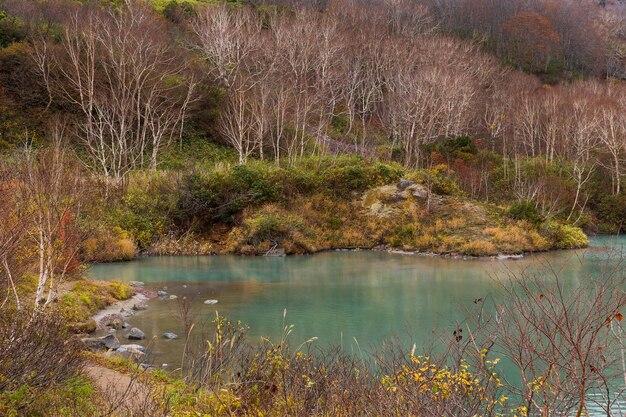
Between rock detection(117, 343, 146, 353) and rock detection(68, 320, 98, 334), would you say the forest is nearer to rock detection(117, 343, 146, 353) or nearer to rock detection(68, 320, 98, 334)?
rock detection(68, 320, 98, 334)

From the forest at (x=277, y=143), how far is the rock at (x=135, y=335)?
143 cm

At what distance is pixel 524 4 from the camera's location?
290 ft

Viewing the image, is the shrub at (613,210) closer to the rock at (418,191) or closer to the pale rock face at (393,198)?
the rock at (418,191)

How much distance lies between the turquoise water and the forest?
1859mm

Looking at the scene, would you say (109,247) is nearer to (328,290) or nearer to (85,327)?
(328,290)

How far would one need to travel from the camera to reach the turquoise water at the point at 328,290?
13336 mm

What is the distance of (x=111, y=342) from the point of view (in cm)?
1173

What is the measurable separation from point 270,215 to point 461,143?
17.2 metres

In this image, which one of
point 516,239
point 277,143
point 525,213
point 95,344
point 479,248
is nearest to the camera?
point 95,344

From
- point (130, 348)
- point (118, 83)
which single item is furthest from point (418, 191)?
point (130, 348)

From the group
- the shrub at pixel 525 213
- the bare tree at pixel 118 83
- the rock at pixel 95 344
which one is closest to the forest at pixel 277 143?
the shrub at pixel 525 213

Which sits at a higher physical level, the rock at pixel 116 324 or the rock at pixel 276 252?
the rock at pixel 116 324

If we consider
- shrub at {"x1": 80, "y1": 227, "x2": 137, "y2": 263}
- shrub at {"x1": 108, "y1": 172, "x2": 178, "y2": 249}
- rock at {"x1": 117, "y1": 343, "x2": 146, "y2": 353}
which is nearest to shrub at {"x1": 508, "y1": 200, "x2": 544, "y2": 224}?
shrub at {"x1": 108, "y1": 172, "x2": 178, "y2": 249}

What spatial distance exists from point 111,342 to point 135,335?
980 millimetres
